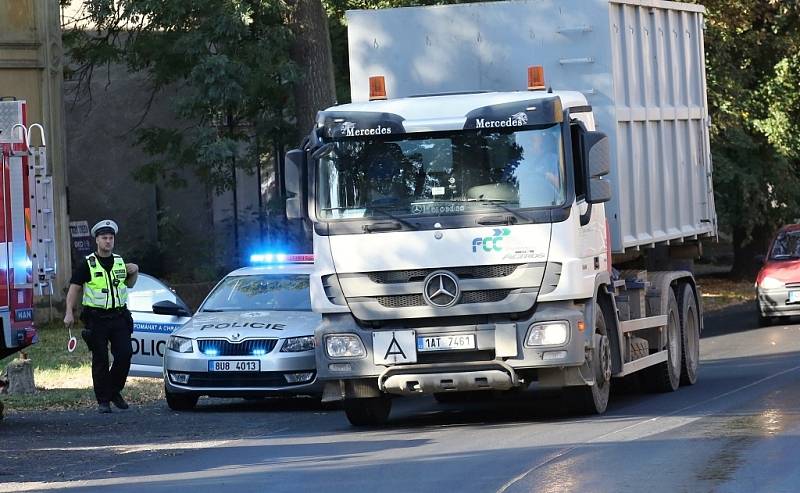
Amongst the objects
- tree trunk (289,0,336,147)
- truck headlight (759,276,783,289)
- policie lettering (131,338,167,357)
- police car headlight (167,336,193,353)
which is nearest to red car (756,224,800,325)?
truck headlight (759,276,783,289)

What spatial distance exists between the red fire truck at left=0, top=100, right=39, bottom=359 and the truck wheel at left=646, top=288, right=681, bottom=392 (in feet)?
20.3

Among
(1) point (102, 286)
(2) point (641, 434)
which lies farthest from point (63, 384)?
(2) point (641, 434)

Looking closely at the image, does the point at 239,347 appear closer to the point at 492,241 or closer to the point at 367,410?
the point at 367,410

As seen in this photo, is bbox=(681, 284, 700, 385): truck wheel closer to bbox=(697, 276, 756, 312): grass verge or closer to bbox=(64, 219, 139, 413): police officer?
bbox=(64, 219, 139, 413): police officer

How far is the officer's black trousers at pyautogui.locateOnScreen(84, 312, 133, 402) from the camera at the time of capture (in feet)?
51.5

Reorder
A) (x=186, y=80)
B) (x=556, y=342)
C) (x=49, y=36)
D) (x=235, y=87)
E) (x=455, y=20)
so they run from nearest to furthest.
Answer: (x=556, y=342), (x=455, y=20), (x=235, y=87), (x=186, y=80), (x=49, y=36)

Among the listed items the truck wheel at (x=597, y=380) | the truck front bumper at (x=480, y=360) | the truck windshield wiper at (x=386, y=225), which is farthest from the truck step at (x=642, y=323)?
the truck windshield wiper at (x=386, y=225)

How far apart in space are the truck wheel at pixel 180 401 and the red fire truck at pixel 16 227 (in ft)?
7.77

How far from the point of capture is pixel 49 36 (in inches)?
1146

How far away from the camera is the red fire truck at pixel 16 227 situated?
45.0 feet

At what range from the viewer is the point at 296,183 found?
519 inches

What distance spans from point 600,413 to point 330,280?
2718 millimetres

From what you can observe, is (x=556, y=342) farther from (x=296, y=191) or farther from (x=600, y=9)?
(x=600, y=9)

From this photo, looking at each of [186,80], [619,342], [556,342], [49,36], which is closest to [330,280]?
[556,342]
